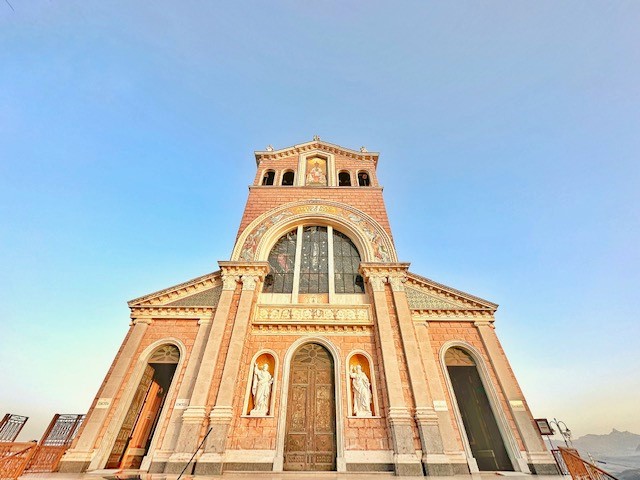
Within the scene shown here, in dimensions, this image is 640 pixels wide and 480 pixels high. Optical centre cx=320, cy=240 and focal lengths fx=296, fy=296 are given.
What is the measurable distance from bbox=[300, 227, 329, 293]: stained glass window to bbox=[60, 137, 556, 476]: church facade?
0.21ft

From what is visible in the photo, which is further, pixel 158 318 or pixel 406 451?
pixel 158 318

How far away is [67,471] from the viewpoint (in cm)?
891

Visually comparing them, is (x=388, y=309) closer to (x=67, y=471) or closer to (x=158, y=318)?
(x=158, y=318)

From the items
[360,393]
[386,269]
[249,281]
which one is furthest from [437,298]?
[249,281]

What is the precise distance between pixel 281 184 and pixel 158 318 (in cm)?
996

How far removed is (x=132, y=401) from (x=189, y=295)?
4238mm

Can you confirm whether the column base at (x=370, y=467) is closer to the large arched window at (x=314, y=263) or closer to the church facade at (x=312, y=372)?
the church facade at (x=312, y=372)

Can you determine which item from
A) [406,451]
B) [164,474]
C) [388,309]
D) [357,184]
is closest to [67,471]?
[164,474]

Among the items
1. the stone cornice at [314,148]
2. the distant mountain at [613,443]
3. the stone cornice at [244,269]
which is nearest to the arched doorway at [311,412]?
the stone cornice at [244,269]

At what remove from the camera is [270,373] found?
11.1 metres

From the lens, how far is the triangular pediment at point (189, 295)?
12555 millimetres

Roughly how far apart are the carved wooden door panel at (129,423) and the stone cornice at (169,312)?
6.67 ft

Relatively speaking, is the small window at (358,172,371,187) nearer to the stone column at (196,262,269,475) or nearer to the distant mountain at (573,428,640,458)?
the stone column at (196,262,269,475)

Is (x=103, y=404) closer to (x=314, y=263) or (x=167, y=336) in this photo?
(x=167, y=336)
